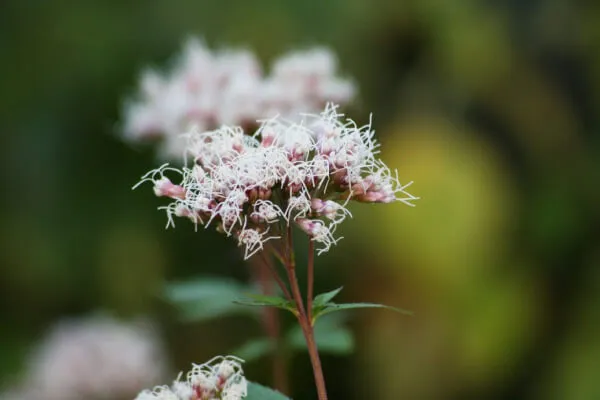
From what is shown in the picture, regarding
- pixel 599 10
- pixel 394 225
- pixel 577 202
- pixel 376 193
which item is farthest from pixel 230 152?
pixel 599 10

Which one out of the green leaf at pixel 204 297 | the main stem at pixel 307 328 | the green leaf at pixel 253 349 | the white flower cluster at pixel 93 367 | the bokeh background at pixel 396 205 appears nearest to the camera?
the main stem at pixel 307 328

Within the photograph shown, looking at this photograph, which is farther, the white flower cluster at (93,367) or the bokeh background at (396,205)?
the bokeh background at (396,205)

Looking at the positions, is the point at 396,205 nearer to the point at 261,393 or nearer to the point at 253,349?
the point at 253,349

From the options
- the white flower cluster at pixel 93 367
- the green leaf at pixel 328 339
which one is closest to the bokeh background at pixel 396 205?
the white flower cluster at pixel 93 367

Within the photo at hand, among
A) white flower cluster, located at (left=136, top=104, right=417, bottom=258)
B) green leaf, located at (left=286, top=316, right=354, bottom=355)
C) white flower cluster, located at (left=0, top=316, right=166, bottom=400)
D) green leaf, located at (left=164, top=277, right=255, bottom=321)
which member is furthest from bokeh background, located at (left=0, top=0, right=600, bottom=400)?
white flower cluster, located at (left=136, top=104, right=417, bottom=258)

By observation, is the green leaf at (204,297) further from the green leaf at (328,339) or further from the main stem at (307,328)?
the main stem at (307,328)
